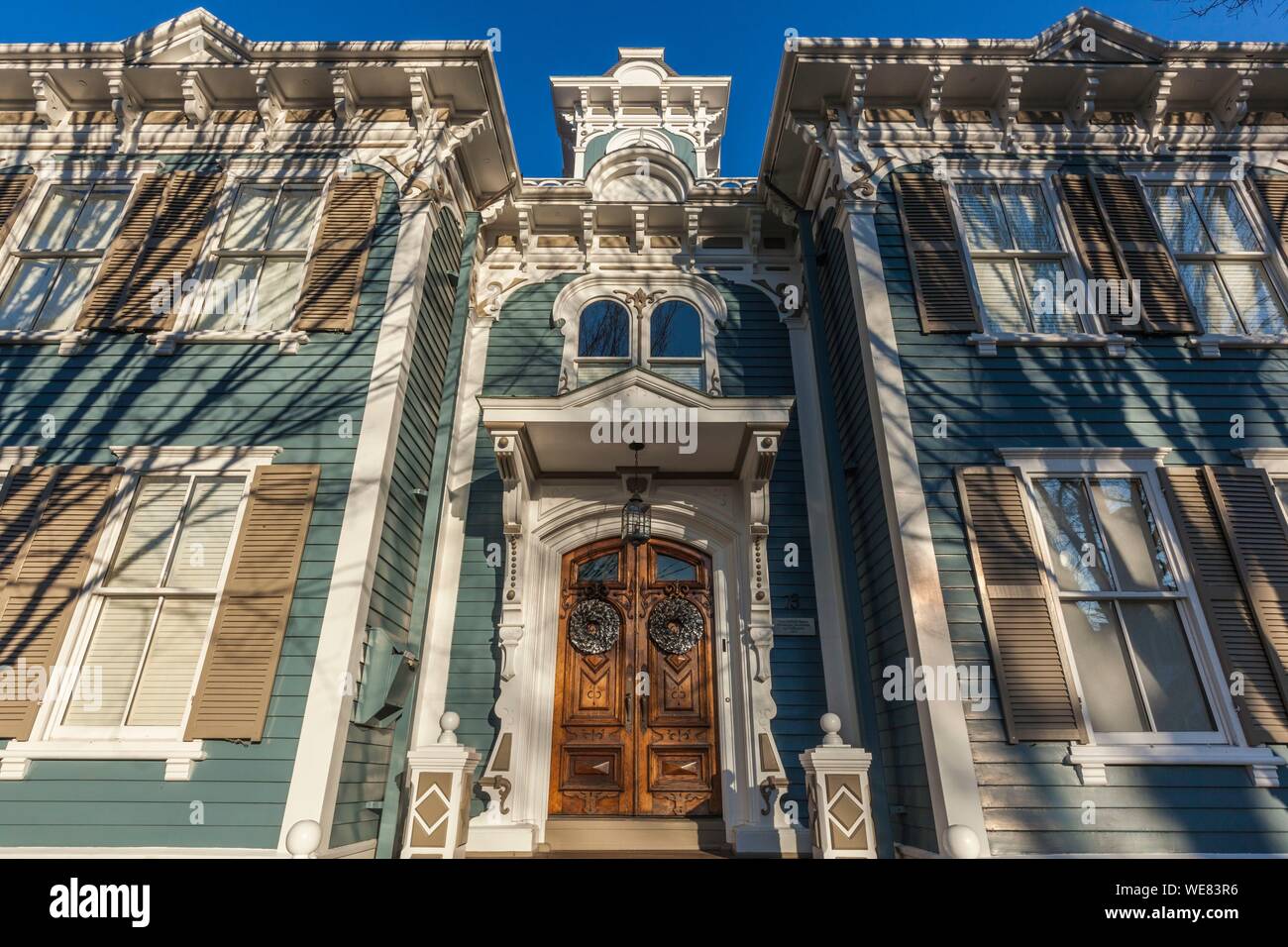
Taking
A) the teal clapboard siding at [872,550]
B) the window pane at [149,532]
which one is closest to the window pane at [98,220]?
the window pane at [149,532]

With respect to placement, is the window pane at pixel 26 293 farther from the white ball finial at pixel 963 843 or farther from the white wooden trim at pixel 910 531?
the white ball finial at pixel 963 843

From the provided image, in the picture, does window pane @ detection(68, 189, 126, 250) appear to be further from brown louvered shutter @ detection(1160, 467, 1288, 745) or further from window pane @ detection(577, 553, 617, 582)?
brown louvered shutter @ detection(1160, 467, 1288, 745)

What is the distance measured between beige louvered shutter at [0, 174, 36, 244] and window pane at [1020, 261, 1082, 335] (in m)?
9.99

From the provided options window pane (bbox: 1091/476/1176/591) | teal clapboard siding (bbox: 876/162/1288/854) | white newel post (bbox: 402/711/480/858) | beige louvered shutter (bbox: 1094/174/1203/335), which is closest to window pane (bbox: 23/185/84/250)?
white newel post (bbox: 402/711/480/858)

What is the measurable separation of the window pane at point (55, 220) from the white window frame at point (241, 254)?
5.12ft

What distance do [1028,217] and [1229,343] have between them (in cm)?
210

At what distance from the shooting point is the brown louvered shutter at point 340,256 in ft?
19.6

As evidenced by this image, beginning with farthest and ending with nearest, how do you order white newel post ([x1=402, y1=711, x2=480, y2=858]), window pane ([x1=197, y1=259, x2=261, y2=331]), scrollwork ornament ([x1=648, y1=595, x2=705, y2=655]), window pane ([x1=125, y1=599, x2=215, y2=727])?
scrollwork ornament ([x1=648, y1=595, x2=705, y2=655]) < window pane ([x1=197, y1=259, x2=261, y2=331]) < white newel post ([x1=402, y1=711, x2=480, y2=858]) < window pane ([x1=125, y1=599, x2=215, y2=727])

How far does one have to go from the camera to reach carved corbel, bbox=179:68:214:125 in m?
6.63

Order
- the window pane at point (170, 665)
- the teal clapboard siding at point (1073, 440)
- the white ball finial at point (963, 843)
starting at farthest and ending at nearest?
the window pane at point (170, 665) → the teal clapboard siding at point (1073, 440) → the white ball finial at point (963, 843)

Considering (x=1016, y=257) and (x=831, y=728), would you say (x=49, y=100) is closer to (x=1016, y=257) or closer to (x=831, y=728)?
(x=831, y=728)

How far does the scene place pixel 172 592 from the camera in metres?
4.88

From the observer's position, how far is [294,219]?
6.52 metres
